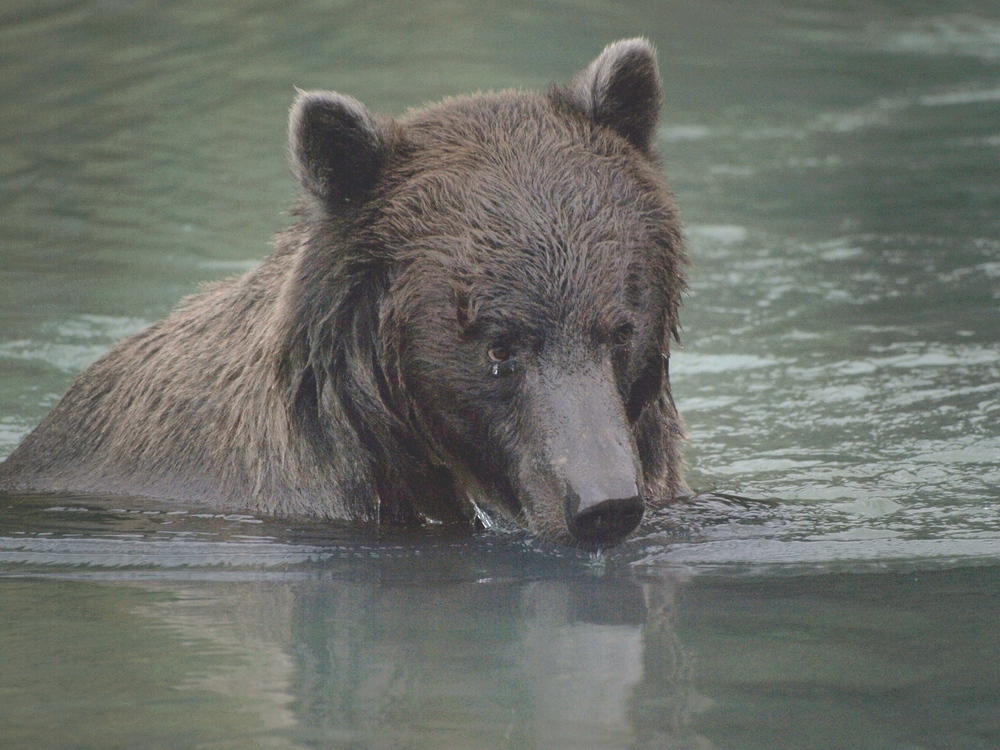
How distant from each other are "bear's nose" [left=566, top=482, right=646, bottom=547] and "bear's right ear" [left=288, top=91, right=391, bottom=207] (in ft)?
4.91

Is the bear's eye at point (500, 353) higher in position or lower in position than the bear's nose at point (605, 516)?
higher

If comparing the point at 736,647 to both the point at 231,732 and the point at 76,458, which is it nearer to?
the point at 231,732

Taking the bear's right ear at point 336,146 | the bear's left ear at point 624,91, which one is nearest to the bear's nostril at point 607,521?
the bear's right ear at point 336,146

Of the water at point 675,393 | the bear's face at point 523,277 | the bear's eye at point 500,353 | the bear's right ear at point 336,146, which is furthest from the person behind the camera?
the bear's right ear at point 336,146

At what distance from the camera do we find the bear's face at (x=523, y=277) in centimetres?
512

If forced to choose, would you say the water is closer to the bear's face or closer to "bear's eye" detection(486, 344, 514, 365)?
the bear's face

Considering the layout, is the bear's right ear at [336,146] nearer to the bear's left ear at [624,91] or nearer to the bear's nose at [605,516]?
the bear's left ear at [624,91]

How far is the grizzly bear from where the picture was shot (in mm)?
5184

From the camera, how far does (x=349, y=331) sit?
5.59m

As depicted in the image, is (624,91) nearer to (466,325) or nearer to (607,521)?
(466,325)

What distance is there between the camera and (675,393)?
933 centimetres

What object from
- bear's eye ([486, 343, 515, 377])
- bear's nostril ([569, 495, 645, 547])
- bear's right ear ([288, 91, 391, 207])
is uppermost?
bear's right ear ([288, 91, 391, 207])

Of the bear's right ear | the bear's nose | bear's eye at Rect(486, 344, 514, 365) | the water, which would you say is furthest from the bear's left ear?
the bear's nose

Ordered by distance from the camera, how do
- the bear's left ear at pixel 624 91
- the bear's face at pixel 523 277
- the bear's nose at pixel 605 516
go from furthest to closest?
1. the bear's left ear at pixel 624 91
2. the bear's face at pixel 523 277
3. the bear's nose at pixel 605 516
